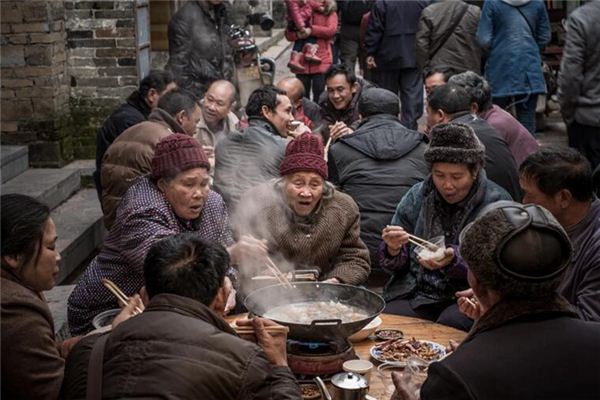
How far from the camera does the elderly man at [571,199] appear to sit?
3.77 meters

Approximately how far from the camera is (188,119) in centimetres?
636

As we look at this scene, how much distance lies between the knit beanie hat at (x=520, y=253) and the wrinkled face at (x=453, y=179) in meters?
1.86

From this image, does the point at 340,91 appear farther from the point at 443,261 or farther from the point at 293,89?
the point at 443,261

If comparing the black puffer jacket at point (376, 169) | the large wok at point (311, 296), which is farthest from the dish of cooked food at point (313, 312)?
the black puffer jacket at point (376, 169)

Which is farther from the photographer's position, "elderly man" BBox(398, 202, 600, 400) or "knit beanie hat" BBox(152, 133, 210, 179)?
"knit beanie hat" BBox(152, 133, 210, 179)

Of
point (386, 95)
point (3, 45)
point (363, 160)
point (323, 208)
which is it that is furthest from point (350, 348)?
point (3, 45)

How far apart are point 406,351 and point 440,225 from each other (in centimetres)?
111

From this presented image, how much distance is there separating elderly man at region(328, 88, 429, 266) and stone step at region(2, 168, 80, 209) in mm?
2907

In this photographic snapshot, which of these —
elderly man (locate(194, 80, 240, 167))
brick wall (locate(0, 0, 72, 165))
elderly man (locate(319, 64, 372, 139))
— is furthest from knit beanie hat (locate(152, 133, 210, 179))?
brick wall (locate(0, 0, 72, 165))

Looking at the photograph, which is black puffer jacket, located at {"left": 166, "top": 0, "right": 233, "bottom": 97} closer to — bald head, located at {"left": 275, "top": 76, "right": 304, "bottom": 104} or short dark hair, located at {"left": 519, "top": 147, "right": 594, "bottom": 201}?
bald head, located at {"left": 275, "top": 76, "right": 304, "bottom": 104}

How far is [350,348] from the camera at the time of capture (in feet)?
11.5

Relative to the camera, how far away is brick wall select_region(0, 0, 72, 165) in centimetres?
790

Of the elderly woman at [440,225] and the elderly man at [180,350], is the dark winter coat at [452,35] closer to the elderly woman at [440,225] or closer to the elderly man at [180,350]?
the elderly woman at [440,225]

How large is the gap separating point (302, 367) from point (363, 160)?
8.19 ft
